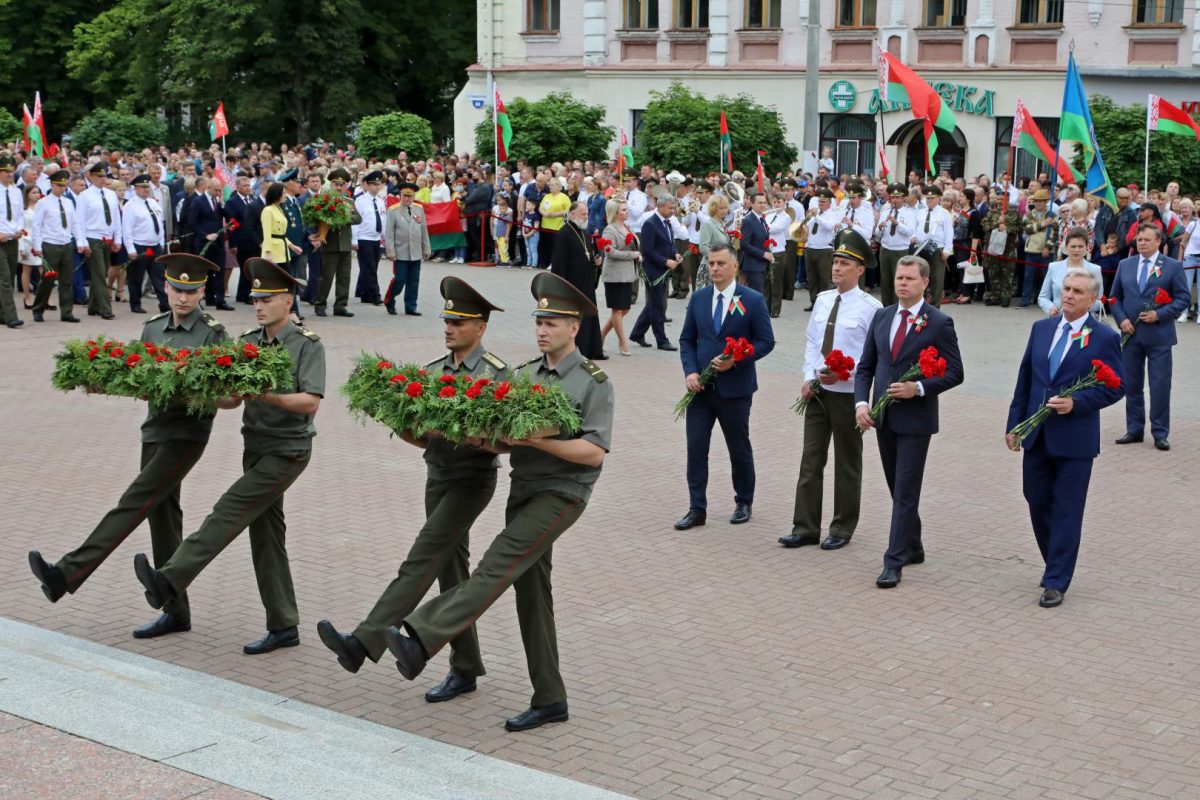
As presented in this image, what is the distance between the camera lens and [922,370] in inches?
354

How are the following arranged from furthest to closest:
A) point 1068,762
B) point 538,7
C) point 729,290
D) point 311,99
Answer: point 311,99, point 538,7, point 729,290, point 1068,762

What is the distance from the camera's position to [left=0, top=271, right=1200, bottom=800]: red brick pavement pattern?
647 cm

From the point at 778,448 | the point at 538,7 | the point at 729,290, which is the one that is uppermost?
the point at 538,7

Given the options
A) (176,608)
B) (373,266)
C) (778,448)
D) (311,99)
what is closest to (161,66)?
(311,99)

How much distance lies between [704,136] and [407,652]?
28877 mm

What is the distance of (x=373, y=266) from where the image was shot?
2305cm

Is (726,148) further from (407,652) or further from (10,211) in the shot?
(407,652)

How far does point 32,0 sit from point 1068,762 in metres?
57.6

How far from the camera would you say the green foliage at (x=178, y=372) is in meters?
7.32

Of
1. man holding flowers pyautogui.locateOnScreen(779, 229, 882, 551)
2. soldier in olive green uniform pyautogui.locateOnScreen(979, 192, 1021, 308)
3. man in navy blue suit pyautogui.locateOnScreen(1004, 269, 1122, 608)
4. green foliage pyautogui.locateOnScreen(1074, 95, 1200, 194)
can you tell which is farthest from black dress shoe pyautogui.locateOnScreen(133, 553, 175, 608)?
green foliage pyautogui.locateOnScreen(1074, 95, 1200, 194)

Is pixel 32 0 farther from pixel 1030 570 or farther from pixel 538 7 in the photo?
pixel 1030 570

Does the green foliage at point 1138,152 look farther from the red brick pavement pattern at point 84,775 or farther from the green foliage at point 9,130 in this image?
the green foliage at point 9,130

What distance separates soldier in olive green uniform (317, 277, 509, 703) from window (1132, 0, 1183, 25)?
3177cm

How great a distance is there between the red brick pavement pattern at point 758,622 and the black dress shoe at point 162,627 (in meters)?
0.07
